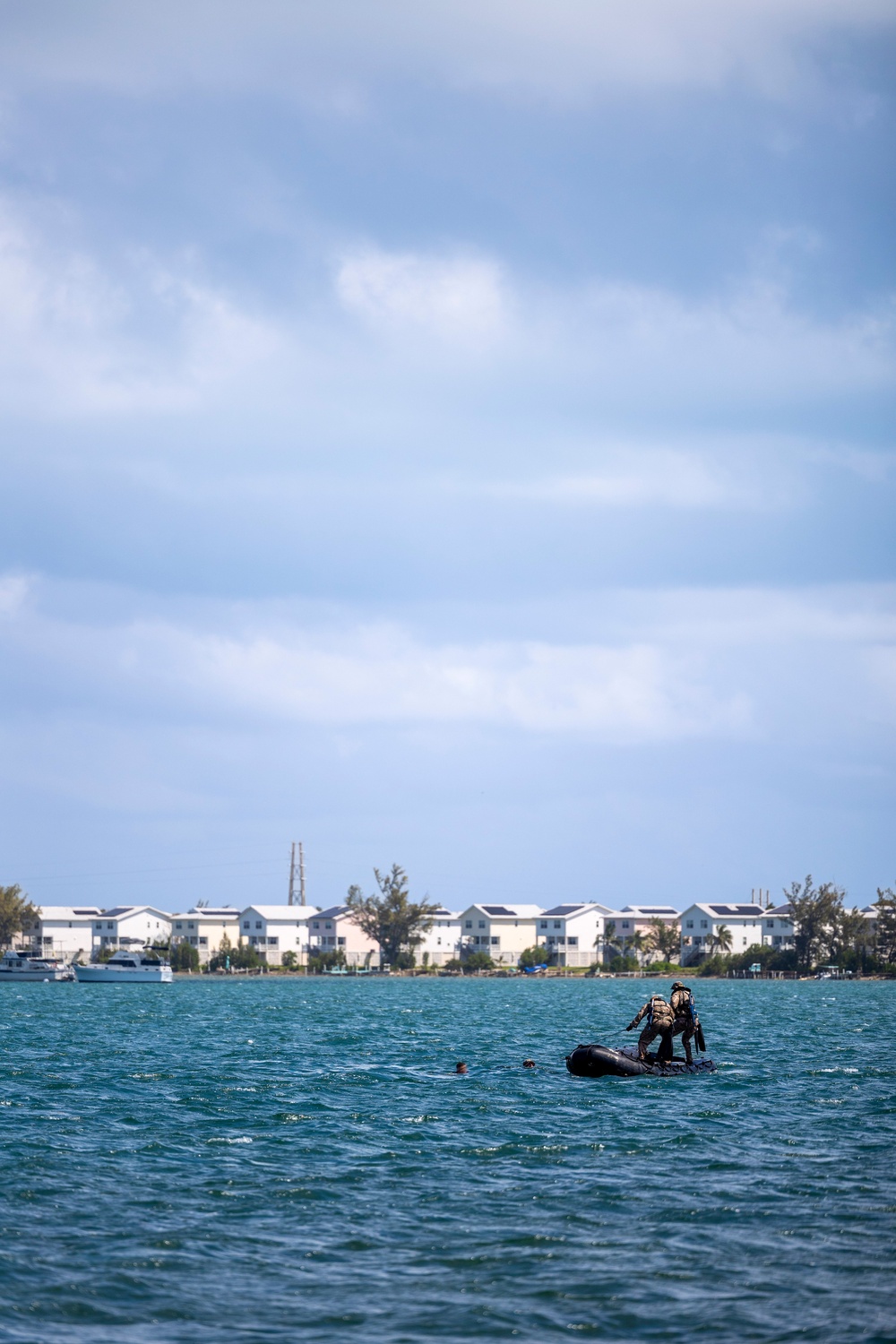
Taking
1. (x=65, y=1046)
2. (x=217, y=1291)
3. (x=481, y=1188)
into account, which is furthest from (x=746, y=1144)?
(x=65, y=1046)

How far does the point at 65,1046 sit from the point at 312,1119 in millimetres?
31093

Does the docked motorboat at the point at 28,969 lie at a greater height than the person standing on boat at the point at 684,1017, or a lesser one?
lesser

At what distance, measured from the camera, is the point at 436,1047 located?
5962 centimetres

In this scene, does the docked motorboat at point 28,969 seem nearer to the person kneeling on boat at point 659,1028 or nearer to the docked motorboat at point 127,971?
the docked motorboat at point 127,971

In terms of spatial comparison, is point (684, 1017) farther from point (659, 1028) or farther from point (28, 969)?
point (28, 969)

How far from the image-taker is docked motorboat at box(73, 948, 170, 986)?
182 m

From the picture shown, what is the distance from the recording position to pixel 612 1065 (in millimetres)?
43219

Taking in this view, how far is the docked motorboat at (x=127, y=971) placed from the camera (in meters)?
182

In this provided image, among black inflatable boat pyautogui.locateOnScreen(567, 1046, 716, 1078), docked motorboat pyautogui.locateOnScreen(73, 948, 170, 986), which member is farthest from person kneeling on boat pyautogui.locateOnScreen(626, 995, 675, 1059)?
docked motorboat pyautogui.locateOnScreen(73, 948, 170, 986)

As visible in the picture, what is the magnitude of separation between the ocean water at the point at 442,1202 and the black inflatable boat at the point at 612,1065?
0.53 meters

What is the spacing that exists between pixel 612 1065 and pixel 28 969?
161 meters

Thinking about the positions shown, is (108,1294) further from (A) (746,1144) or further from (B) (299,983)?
(B) (299,983)

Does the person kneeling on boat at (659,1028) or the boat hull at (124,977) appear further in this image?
the boat hull at (124,977)

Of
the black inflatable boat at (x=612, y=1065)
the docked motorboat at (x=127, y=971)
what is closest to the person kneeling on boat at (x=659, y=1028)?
the black inflatable boat at (x=612, y=1065)
